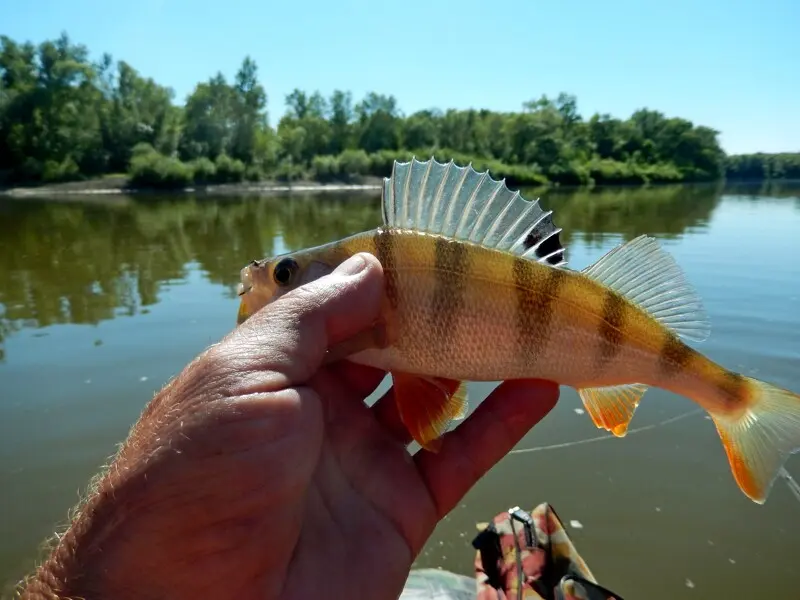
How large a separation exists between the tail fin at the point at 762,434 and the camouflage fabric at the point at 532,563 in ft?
4.67

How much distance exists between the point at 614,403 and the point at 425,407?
2.87ft

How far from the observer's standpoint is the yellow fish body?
2340 millimetres

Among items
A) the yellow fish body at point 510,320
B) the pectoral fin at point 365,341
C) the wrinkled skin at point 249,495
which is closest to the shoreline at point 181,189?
the yellow fish body at point 510,320

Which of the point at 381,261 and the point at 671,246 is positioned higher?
the point at 381,261

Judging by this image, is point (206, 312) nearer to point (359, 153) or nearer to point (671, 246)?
point (671, 246)

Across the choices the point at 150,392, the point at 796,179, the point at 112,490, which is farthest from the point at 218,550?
the point at 796,179

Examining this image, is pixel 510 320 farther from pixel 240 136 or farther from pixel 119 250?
pixel 240 136

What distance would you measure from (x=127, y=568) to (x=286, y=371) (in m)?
0.71

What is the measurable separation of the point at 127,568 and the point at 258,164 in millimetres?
70329

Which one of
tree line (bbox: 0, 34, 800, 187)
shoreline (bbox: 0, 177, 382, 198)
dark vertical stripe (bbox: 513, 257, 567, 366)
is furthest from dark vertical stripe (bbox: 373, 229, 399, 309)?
shoreline (bbox: 0, 177, 382, 198)

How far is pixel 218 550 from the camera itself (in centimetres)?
173

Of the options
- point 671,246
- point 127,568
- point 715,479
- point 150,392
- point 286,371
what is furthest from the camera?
point 671,246

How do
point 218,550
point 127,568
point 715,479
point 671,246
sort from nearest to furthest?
1. point 127,568
2. point 218,550
3. point 715,479
4. point 671,246

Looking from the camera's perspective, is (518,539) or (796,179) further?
(796,179)
